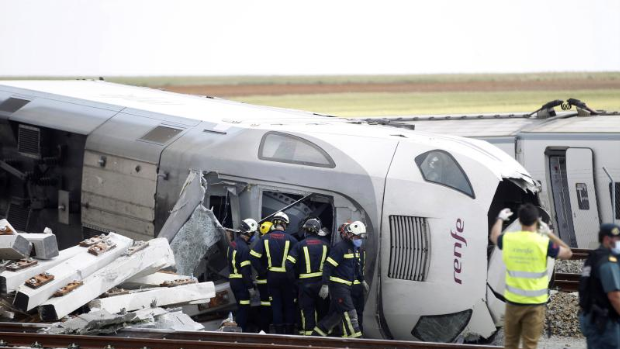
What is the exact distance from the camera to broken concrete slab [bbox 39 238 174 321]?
12.4 m

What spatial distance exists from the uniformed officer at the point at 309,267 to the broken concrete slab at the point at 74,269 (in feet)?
7.69

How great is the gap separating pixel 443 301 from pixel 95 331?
435cm

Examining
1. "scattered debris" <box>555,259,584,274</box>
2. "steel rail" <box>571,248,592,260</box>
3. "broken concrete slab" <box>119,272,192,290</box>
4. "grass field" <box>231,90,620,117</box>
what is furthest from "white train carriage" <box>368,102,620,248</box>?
"grass field" <box>231,90,620,117</box>

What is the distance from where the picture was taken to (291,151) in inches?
546

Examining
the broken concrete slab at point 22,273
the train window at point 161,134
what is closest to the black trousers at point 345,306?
the broken concrete slab at point 22,273

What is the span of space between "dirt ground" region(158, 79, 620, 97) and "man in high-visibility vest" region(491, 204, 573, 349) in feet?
175

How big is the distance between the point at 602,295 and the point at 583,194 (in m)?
10.9

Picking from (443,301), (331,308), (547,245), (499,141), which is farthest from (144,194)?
(499,141)

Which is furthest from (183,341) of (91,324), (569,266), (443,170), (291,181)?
(569,266)

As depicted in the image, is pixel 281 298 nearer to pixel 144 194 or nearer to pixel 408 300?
pixel 408 300

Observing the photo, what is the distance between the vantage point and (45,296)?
12.4 meters

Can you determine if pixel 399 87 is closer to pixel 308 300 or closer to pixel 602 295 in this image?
pixel 308 300

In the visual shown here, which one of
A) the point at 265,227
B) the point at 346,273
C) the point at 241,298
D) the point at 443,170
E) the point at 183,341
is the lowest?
the point at 183,341

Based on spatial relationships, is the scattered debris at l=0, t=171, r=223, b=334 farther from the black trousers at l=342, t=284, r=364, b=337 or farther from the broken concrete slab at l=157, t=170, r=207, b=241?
the black trousers at l=342, t=284, r=364, b=337
